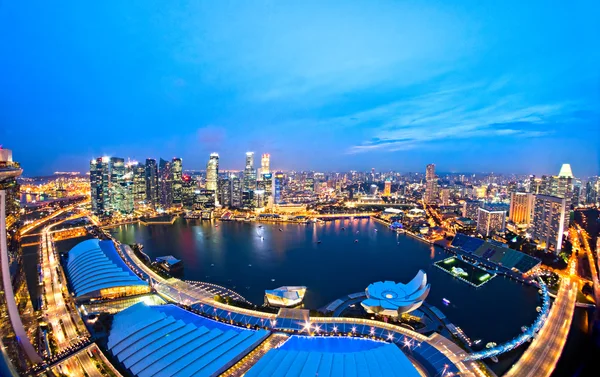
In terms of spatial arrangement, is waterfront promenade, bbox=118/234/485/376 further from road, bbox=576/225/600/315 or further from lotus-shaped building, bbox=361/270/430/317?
road, bbox=576/225/600/315

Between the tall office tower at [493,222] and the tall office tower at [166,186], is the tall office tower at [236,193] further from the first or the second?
the tall office tower at [493,222]

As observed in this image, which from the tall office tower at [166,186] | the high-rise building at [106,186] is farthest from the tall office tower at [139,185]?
the tall office tower at [166,186]

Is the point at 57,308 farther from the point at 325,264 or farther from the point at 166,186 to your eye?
the point at 166,186

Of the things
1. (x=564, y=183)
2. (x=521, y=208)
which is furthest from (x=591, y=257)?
(x=521, y=208)

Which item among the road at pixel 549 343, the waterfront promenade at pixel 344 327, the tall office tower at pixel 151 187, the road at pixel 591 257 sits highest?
the tall office tower at pixel 151 187

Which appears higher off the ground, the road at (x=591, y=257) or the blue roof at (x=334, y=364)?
the blue roof at (x=334, y=364)

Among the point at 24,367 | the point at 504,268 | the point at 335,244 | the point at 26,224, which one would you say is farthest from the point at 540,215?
the point at 26,224
